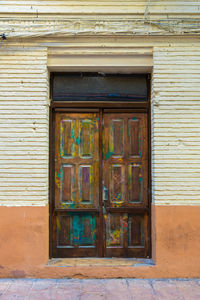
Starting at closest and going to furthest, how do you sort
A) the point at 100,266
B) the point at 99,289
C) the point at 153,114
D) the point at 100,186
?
the point at 99,289
the point at 100,266
the point at 153,114
the point at 100,186

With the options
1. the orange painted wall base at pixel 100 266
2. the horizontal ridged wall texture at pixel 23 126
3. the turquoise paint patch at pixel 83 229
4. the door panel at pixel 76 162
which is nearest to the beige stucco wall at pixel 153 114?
the horizontal ridged wall texture at pixel 23 126

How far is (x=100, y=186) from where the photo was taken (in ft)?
16.3

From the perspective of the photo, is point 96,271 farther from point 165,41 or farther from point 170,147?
point 165,41

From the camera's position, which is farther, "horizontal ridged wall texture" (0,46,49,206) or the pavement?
"horizontal ridged wall texture" (0,46,49,206)

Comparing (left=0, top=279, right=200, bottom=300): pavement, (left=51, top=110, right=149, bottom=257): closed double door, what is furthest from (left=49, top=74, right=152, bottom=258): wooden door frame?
(left=0, top=279, right=200, bottom=300): pavement

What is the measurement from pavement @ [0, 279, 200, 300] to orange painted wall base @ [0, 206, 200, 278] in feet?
0.37

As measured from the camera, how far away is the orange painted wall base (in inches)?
179

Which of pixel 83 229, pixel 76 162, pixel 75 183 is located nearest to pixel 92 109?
pixel 76 162

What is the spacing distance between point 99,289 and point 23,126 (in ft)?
8.64

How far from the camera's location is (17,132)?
15.2 ft

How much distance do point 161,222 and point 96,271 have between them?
1244mm

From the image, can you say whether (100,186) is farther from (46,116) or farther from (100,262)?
(46,116)

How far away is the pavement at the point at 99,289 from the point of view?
13.1 ft

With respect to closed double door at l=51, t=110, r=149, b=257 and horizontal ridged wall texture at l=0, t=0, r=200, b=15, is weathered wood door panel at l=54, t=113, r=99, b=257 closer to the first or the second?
closed double door at l=51, t=110, r=149, b=257
